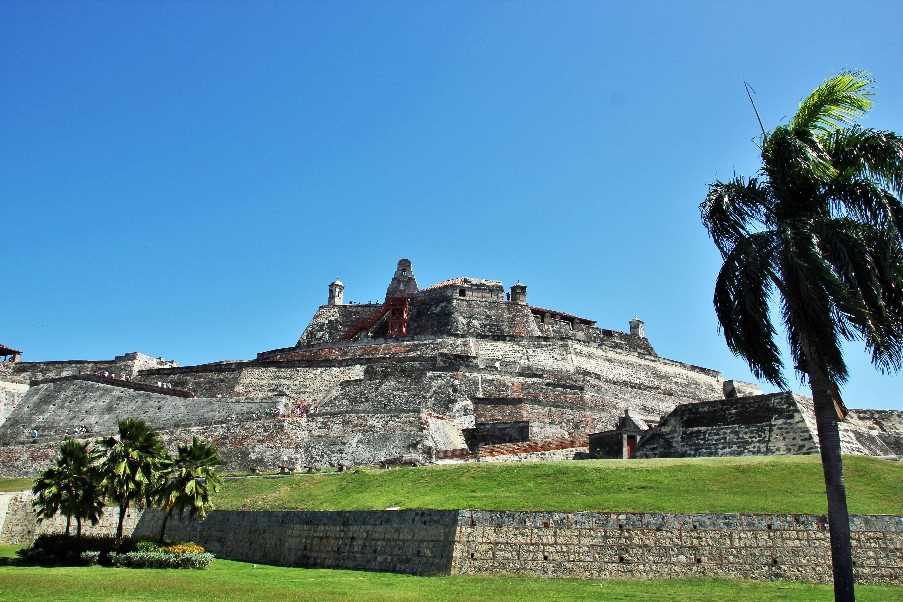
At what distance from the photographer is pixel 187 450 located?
26.4 metres

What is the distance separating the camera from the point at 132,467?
85.7 ft

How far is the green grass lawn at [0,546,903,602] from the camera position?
1673 cm

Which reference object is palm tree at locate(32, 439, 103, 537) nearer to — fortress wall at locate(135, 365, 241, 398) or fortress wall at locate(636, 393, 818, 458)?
fortress wall at locate(636, 393, 818, 458)

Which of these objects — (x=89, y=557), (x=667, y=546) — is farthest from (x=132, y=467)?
(x=667, y=546)

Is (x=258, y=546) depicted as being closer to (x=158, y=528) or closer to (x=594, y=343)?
(x=158, y=528)

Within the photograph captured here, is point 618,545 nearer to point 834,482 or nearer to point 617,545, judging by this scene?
point 617,545

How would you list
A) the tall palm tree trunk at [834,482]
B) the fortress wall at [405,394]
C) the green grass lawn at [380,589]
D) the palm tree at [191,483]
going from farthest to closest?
1. the fortress wall at [405,394]
2. the palm tree at [191,483]
3. the green grass lawn at [380,589]
4. the tall palm tree trunk at [834,482]

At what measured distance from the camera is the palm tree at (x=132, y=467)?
25.8 meters

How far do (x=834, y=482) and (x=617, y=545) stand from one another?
312 inches

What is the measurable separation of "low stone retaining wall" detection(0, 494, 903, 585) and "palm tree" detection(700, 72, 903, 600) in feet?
22.4

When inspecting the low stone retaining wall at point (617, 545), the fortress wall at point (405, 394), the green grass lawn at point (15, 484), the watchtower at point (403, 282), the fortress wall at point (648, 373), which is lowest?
the low stone retaining wall at point (617, 545)

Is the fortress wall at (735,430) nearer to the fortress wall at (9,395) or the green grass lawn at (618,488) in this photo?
the green grass lawn at (618,488)

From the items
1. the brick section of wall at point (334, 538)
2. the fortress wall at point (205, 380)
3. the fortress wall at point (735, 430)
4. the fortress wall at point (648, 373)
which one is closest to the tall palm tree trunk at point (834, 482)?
the brick section of wall at point (334, 538)

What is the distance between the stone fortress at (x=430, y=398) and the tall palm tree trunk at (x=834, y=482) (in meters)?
16.3
